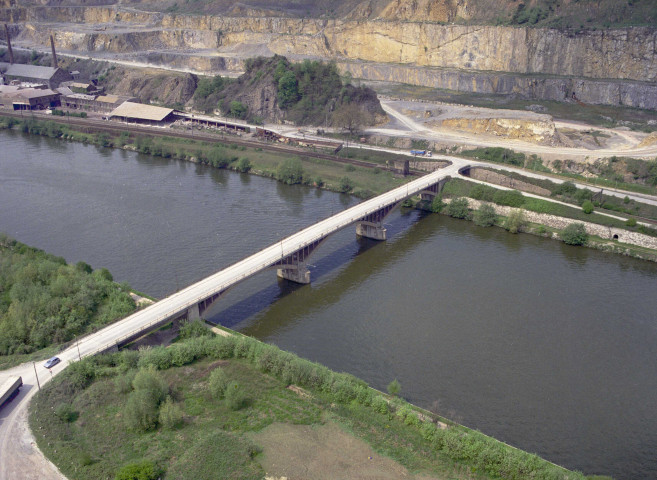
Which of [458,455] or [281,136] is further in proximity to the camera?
[281,136]

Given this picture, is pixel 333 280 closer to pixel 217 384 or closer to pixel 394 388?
pixel 394 388

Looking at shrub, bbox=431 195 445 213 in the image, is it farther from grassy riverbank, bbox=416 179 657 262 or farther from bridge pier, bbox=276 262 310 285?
bridge pier, bbox=276 262 310 285

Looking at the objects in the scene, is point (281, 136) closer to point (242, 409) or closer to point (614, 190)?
point (614, 190)

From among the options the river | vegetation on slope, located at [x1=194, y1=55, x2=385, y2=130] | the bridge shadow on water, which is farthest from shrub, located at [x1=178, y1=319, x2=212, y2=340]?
vegetation on slope, located at [x1=194, y1=55, x2=385, y2=130]

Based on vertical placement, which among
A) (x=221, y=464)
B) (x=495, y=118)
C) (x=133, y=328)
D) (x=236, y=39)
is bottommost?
(x=221, y=464)

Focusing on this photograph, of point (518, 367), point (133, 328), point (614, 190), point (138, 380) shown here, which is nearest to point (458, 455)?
point (518, 367)

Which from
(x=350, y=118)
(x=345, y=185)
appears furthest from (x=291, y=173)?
(x=350, y=118)
